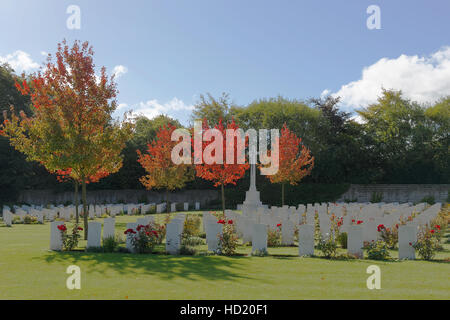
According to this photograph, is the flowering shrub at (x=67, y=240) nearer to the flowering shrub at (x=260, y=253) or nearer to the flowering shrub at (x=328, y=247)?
the flowering shrub at (x=260, y=253)

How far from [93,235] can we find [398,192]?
29497 mm

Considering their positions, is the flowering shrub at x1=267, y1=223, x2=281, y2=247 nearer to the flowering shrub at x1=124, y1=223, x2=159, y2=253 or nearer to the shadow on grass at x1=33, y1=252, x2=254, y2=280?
the shadow on grass at x1=33, y1=252, x2=254, y2=280

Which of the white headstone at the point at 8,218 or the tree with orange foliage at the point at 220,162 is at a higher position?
the tree with orange foliage at the point at 220,162

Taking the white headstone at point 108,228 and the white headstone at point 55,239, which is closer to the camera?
the white headstone at point 55,239

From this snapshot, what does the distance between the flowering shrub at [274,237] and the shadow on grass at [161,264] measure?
288cm

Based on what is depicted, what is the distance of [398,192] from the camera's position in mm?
33469

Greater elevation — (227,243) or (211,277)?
(227,243)

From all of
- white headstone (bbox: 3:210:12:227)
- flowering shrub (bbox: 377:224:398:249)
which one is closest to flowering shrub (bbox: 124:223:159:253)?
flowering shrub (bbox: 377:224:398:249)

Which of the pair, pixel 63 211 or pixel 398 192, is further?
pixel 398 192

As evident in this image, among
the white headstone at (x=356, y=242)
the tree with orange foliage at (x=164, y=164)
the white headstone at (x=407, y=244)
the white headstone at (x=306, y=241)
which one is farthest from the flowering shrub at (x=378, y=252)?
the tree with orange foliage at (x=164, y=164)

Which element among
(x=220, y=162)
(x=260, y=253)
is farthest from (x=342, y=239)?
(x=220, y=162)

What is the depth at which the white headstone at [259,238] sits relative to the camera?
10273 millimetres

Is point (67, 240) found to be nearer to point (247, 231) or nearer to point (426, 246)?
point (247, 231)

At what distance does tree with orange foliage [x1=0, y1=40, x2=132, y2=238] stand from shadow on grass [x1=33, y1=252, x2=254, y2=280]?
153 inches
